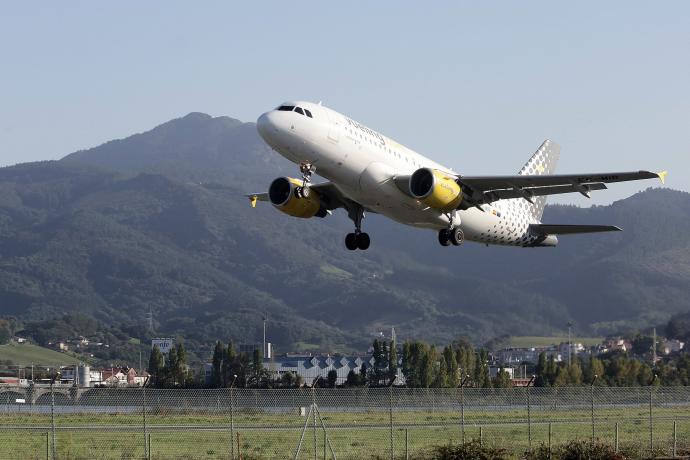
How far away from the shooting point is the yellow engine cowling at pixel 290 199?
4747 cm

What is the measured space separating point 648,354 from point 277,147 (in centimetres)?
11338

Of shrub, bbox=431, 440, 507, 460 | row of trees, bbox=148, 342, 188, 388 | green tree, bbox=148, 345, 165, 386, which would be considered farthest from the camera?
green tree, bbox=148, 345, 165, 386

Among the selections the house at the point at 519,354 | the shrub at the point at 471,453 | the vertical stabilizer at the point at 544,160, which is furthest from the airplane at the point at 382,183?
the house at the point at 519,354

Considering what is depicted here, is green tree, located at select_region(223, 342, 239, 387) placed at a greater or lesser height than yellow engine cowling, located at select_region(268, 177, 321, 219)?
lesser

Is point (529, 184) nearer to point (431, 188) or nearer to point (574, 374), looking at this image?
point (431, 188)

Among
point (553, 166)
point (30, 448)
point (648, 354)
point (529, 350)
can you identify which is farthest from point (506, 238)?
point (529, 350)

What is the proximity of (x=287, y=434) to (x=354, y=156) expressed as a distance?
11035 mm

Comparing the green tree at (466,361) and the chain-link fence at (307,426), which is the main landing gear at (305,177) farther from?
the green tree at (466,361)

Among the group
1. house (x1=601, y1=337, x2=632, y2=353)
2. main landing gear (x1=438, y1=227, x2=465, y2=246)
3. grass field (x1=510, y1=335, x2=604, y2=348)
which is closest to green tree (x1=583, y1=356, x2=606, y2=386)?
main landing gear (x1=438, y1=227, x2=465, y2=246)

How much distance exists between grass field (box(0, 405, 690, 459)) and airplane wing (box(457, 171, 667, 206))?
350 inches

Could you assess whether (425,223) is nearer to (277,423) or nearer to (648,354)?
(277,423)

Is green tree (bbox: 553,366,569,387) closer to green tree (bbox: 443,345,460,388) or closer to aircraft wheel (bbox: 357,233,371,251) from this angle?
green tree (bbox: 443,345,460,388)

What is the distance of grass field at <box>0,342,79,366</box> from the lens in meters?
178

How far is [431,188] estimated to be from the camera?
44531mm
